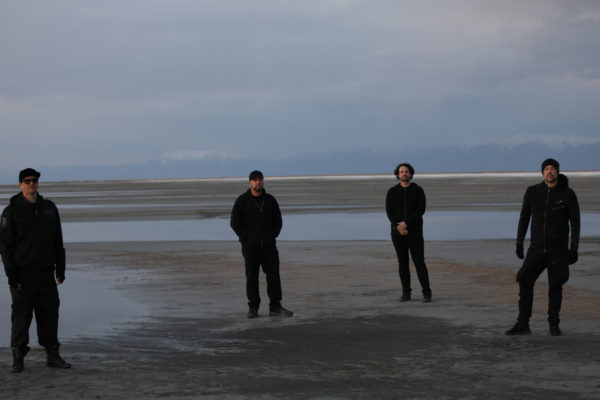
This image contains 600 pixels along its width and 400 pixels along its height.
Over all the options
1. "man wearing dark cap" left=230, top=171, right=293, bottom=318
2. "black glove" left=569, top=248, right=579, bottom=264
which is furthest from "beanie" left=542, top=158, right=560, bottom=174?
"man wearing dark cap" left=230, top=171, right=293, bottom=318

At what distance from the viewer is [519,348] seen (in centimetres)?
888

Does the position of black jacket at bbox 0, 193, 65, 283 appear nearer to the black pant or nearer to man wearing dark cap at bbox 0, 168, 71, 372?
man wearing dark cap at bbox 0, 168, 71, 372

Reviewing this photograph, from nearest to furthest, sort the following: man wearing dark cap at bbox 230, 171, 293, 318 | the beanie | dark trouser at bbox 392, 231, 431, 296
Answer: the beanie → man wearing dark cap at bbox 230, 171, 293, 318 → dark trouser at bbox 392, 231, 431, 296

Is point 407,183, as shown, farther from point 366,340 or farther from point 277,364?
point 277,364

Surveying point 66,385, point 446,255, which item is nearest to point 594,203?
point 446,255

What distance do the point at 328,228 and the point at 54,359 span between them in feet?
66.3

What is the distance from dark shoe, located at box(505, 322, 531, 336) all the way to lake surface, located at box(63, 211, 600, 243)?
45.3 feet

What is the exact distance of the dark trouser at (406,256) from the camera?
12.3 meters

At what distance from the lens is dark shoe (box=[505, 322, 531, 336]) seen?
956 centimetres

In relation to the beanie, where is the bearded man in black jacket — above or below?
below

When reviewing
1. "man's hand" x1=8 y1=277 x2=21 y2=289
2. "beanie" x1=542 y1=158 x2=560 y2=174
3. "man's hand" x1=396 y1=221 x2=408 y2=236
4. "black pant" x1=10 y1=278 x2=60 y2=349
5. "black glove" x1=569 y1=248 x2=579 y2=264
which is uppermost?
"beanie" x1=542 y1=158 x2=560 y2=174

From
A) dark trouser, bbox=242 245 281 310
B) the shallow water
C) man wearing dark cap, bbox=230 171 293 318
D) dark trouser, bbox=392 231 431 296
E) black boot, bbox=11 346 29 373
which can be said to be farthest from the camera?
dark trouser, bbox=392 231 431 296

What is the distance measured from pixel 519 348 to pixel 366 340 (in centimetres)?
162

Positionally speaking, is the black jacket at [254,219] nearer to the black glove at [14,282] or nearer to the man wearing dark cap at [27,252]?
the man wearing dark cap at [27,252]
